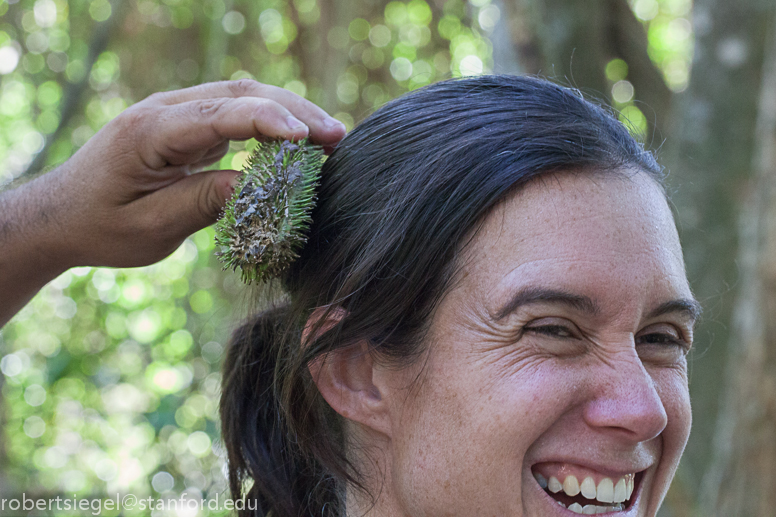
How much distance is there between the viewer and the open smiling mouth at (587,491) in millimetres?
1754

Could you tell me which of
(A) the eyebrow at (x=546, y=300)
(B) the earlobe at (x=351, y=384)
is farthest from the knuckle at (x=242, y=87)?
(A) the eyebrow at (x=546, y=300)

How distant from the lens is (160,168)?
2.14m

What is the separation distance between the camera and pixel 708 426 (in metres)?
4.50

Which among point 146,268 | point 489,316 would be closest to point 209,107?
point 489,316

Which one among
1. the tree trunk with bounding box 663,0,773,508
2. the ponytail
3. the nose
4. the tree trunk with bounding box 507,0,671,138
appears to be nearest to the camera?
the nose

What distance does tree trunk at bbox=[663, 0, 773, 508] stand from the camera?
4.20 m

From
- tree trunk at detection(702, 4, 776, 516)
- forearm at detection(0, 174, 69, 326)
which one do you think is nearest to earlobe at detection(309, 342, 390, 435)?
forearm at detection(0, 174, 69, 326)

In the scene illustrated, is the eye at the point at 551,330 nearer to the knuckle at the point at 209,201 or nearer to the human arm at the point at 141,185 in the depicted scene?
the human arm at the point at 141,185

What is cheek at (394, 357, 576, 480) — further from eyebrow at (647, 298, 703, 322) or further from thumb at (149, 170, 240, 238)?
Result: thumb at (149, 170, 240, 238)

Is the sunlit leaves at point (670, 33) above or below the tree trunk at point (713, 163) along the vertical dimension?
above

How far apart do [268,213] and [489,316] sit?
0.63 metres

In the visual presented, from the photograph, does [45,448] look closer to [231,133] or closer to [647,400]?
[231,133]

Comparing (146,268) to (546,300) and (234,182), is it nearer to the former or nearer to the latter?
(234,182)

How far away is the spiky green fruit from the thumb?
14 cm
